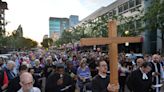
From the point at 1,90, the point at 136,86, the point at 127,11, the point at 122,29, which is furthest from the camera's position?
the point at 127,11

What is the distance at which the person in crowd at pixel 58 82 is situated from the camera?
28.1ft

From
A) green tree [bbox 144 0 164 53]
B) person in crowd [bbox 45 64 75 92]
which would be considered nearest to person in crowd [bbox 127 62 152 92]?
person in crowd [bbox 45 64 75 92]

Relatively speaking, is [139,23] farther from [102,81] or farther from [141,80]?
[102,81]

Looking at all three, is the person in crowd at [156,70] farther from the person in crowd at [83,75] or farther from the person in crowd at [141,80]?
the person in crowd at [83,75]

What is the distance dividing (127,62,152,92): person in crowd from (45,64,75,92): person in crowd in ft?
4.63

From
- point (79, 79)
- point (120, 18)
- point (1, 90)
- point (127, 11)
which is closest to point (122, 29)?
point (120, 18)

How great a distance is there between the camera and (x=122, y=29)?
178 feet

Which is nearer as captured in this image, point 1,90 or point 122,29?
point 1,90

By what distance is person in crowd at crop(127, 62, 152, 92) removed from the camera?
8508mm

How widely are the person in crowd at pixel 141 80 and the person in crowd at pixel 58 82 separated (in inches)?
55.5

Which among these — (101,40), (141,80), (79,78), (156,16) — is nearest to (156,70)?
(141,80)

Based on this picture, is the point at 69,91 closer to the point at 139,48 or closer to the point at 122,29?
the point at 122,29

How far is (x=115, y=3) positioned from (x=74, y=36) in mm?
26123

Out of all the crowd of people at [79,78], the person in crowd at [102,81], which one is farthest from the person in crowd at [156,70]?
the person in crowd at [102,81]
